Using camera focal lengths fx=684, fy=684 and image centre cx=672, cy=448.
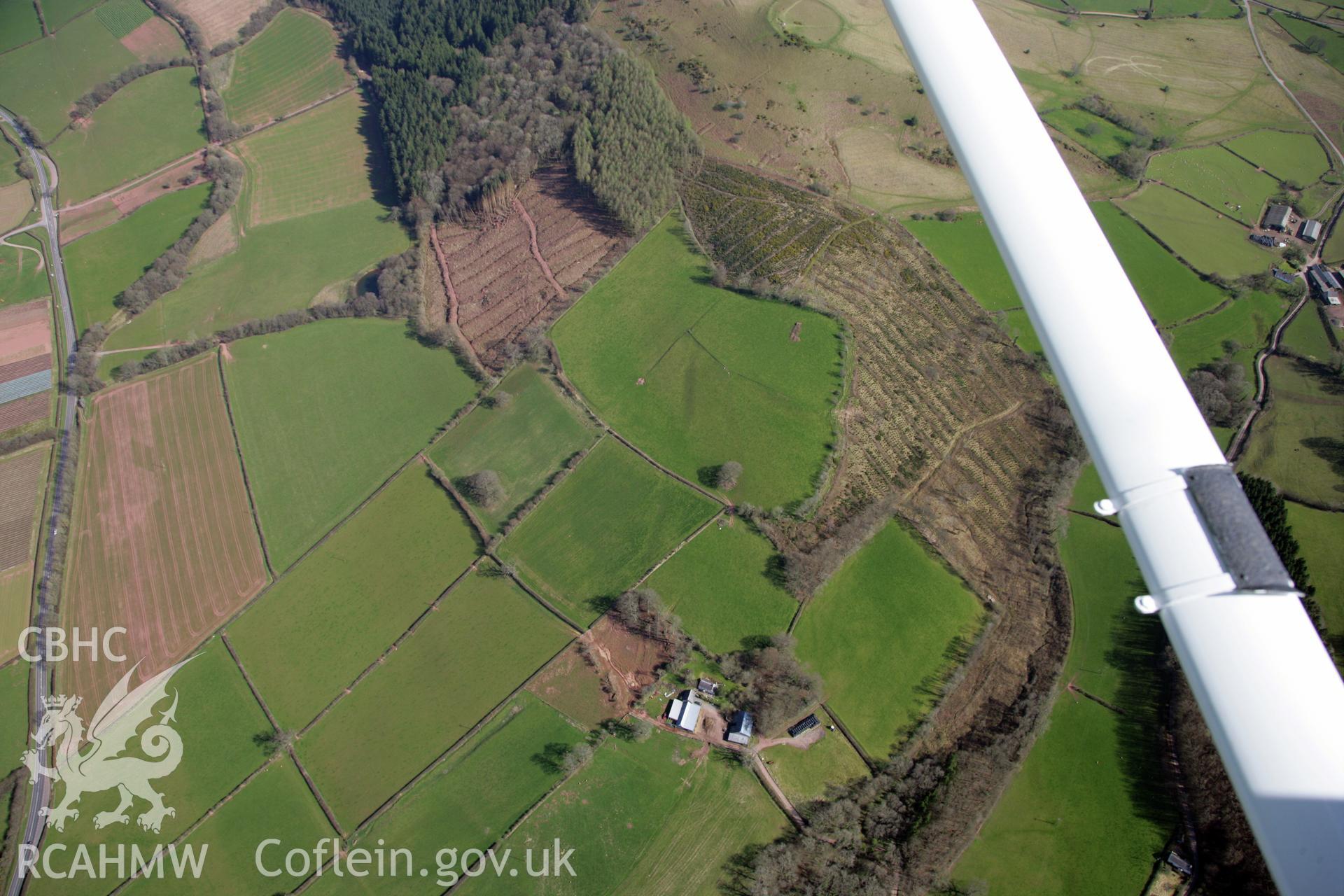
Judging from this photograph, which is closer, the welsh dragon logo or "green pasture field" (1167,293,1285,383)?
the welsh dragon logo

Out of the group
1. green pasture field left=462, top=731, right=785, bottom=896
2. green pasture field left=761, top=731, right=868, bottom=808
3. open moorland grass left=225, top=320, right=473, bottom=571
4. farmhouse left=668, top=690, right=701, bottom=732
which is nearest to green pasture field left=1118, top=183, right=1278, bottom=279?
green pasture field left=761, top=731, right=868, bottom=808

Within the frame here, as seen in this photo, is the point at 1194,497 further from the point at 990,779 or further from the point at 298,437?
the point at 298,437

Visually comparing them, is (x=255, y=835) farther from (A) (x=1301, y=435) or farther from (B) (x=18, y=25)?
(B) (x=18, y=25)

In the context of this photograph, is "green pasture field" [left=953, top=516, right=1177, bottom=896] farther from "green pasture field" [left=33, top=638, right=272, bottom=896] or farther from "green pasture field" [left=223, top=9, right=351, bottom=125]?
"green pasture field" [left=223, top=9, right=351, bottom=125]

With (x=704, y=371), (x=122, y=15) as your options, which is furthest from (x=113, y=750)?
(x=122, y=15)

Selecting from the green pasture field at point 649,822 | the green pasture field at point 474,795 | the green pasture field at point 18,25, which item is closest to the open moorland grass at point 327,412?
the green pasture field at point 474,795

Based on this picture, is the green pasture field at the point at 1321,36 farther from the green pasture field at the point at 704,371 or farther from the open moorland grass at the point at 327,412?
the open moorland grass at the point at 327,412

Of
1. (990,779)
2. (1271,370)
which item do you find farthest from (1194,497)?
(1271,370)
